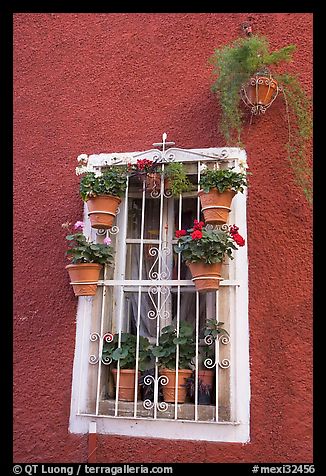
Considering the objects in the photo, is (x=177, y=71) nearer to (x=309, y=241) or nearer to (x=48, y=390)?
(x=309, y=241)

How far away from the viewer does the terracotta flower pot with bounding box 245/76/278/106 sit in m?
3.78

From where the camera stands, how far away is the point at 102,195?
12.6 feet

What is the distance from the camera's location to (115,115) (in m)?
4.23

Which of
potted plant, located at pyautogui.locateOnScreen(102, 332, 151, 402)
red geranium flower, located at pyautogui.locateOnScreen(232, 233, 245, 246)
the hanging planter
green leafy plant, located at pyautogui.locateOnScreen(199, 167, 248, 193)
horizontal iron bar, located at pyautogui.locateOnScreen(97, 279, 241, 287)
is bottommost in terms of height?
potted plant, located at pyautogui.locateOnScreen(102, 332, 151, 402)

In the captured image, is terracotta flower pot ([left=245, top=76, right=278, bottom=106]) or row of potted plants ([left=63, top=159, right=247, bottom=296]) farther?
terracotta flower pot ([left=245, top=76, right=278, bottom=106])

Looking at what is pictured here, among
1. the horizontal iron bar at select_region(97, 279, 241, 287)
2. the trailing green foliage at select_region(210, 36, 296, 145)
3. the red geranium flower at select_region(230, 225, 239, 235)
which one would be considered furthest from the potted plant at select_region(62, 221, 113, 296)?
the trailing green foliage at select_region(210, 36, 296, 145)

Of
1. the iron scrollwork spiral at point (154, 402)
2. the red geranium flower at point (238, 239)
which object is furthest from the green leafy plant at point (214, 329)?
the red geranium flower at point (238, 239)

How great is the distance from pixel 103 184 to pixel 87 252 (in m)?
0.50

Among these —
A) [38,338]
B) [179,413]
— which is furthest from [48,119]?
[179,413]

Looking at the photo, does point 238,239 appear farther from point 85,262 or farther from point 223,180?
point 85,262

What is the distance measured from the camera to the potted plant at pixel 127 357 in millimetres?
3689

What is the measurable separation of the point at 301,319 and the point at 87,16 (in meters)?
2.98

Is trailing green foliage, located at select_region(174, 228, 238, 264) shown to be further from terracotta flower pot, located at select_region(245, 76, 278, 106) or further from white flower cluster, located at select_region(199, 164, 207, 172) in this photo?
terracotta flower pot, located at select_region(245, 76, 278, 106)

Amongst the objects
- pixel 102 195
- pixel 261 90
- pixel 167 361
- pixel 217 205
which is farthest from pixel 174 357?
pixel 261 90
